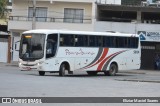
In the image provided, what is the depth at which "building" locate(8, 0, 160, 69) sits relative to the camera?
52531 mm

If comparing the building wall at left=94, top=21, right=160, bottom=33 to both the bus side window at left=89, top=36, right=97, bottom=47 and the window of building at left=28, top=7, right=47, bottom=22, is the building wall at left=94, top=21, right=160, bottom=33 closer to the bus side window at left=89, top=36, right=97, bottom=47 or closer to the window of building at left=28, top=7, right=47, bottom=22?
the window of building at left=28, top=7, right=47, bottom=22

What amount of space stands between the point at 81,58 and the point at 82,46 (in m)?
0.86

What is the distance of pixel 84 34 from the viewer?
119 feet

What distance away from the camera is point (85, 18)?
182ft

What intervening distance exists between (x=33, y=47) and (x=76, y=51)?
130 inches

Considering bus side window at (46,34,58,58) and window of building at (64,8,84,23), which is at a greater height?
window of building at (64,8,84,23)

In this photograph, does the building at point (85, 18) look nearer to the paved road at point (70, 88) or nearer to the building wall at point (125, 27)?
the building wall at point (125, 27)

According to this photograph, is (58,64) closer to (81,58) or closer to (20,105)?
(81,58)

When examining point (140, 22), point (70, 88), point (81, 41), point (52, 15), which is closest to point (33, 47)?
A: point (81, 41)

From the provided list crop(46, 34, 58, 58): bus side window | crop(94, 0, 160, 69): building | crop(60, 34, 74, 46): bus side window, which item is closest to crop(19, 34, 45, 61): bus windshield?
crop(46, 34, 58, 58): bus side window

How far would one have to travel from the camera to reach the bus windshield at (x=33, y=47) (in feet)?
110

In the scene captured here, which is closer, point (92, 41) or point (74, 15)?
point (92, 41)

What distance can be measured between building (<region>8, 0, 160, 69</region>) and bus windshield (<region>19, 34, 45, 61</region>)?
17995 mm

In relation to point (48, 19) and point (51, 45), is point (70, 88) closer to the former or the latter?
Result: point (51, 45)
